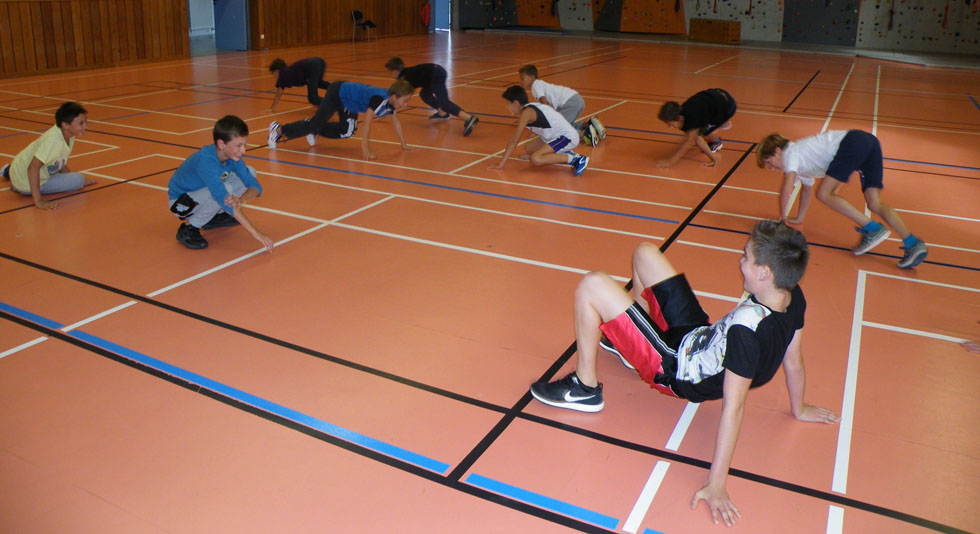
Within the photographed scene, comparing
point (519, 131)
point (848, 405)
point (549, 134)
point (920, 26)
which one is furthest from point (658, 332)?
point (920, 26)

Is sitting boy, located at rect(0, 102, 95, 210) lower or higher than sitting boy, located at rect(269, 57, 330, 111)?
lower

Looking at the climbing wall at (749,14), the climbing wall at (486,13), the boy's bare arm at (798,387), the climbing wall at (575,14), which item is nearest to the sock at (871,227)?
the boy's bare arm at (798,387)

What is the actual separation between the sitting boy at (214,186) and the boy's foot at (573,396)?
2.29 m

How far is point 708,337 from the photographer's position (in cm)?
270

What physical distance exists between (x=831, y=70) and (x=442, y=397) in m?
15.7

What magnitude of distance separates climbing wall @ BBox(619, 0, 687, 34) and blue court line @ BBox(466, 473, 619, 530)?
958 inches

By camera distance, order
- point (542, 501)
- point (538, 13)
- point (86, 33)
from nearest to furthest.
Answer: point (542, 501), point (86, 33), point (538, 13)

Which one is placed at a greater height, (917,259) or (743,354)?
(743,354)

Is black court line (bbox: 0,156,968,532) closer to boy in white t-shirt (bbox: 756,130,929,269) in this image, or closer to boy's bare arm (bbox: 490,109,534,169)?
boy in white t-shirt (bbox: 756,130,929,269)

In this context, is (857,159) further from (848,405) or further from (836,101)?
(836,101)

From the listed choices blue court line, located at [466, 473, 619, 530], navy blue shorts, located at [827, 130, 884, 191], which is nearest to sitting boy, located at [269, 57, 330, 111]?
navy blue shorts, located at [827, 130, 884, 191]

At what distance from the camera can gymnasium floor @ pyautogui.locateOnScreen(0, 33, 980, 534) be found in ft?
8.16

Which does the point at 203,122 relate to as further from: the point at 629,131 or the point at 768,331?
the point at 768,331

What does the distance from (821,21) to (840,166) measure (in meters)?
20.4
